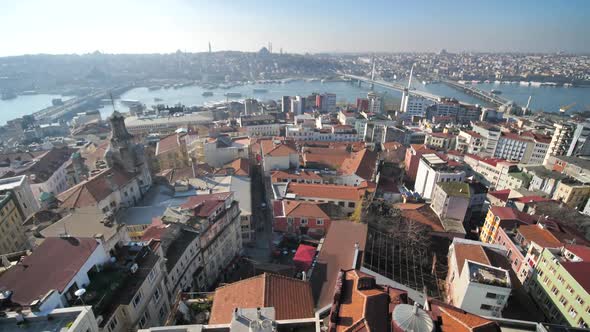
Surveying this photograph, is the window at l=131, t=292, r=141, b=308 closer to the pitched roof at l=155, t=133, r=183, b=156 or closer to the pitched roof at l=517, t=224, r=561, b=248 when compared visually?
the pitched roof at l=517, t=224, r=561, b=248

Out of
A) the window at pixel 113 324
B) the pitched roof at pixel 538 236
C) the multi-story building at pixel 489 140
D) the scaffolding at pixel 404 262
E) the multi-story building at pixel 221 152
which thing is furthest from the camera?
the multi-story building at pixel 489 140

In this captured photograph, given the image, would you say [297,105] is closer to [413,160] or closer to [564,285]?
[413,160]

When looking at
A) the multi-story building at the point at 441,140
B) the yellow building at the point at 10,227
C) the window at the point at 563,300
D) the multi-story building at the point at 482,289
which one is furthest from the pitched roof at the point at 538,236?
the yellow building at the point at 10,227

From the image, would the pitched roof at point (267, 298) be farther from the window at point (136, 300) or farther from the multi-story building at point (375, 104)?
the multi-story building at point (375, 104)

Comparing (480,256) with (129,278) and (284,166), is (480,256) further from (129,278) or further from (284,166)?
(284,166)

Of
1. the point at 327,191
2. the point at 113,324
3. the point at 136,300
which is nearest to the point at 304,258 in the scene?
the point at 327,191

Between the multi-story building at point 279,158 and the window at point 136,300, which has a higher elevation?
the window at point 136,300
